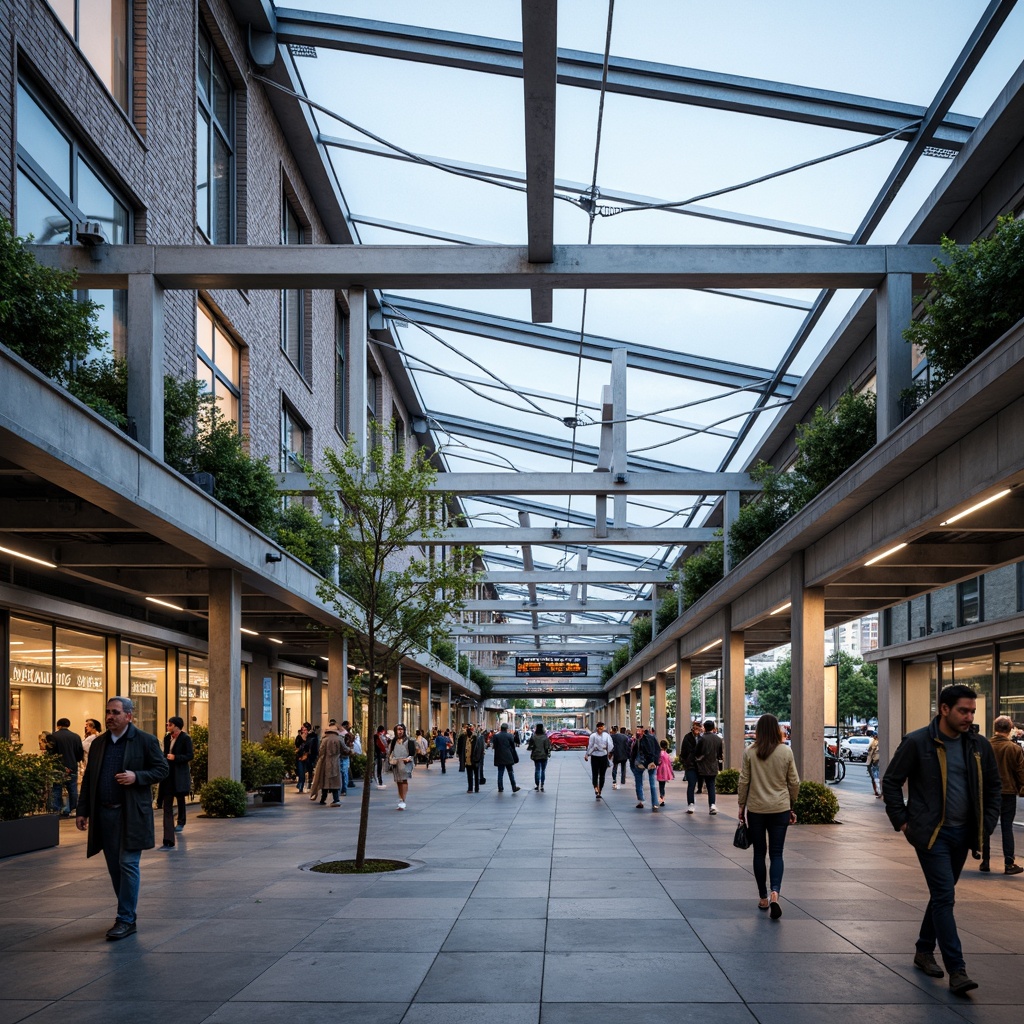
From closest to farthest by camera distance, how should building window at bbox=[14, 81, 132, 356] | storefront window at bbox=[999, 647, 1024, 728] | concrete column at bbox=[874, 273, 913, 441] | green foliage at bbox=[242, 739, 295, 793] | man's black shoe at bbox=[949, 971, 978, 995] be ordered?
man's black shoe at bbox=[949, 971, 978, 995]
concrete column at bbox=[874, 273, 913, 441]
building window at bbox=[14, 81, 132, 356]
green foliage at bbox=[242, 739, 295, 793]
storefront window at bbox=[999, 647, 1024, 728]

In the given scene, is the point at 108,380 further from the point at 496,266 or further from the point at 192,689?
the point at 192,689

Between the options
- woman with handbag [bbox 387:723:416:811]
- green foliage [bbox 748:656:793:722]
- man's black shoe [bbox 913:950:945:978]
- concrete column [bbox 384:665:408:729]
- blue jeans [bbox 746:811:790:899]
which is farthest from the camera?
green foliage [bbox 748:656:793:722]

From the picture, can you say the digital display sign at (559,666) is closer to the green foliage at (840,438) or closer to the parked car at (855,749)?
the parked car at (855,749)

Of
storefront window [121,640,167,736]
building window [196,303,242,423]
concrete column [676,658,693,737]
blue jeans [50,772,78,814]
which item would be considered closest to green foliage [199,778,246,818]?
blue jeans [50,772,78,814]

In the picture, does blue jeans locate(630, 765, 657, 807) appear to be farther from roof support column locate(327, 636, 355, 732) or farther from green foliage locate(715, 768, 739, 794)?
roof support column locate(327, 636, 355, 732)

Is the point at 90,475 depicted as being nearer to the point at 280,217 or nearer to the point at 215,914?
the point at 215,914

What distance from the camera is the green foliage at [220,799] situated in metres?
19.9

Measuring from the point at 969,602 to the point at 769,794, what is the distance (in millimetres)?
19601

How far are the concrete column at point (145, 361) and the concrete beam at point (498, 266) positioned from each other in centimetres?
30

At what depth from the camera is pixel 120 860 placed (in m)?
8.93

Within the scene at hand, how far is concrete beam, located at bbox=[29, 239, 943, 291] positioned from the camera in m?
15.4

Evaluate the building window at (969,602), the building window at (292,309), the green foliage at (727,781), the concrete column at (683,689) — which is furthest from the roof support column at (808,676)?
the concrete column at (683,689)

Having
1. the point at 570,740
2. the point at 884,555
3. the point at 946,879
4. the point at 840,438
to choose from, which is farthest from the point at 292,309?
the point at 570,740

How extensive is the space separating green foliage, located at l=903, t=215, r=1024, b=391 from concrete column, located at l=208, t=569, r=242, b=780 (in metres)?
12.2
